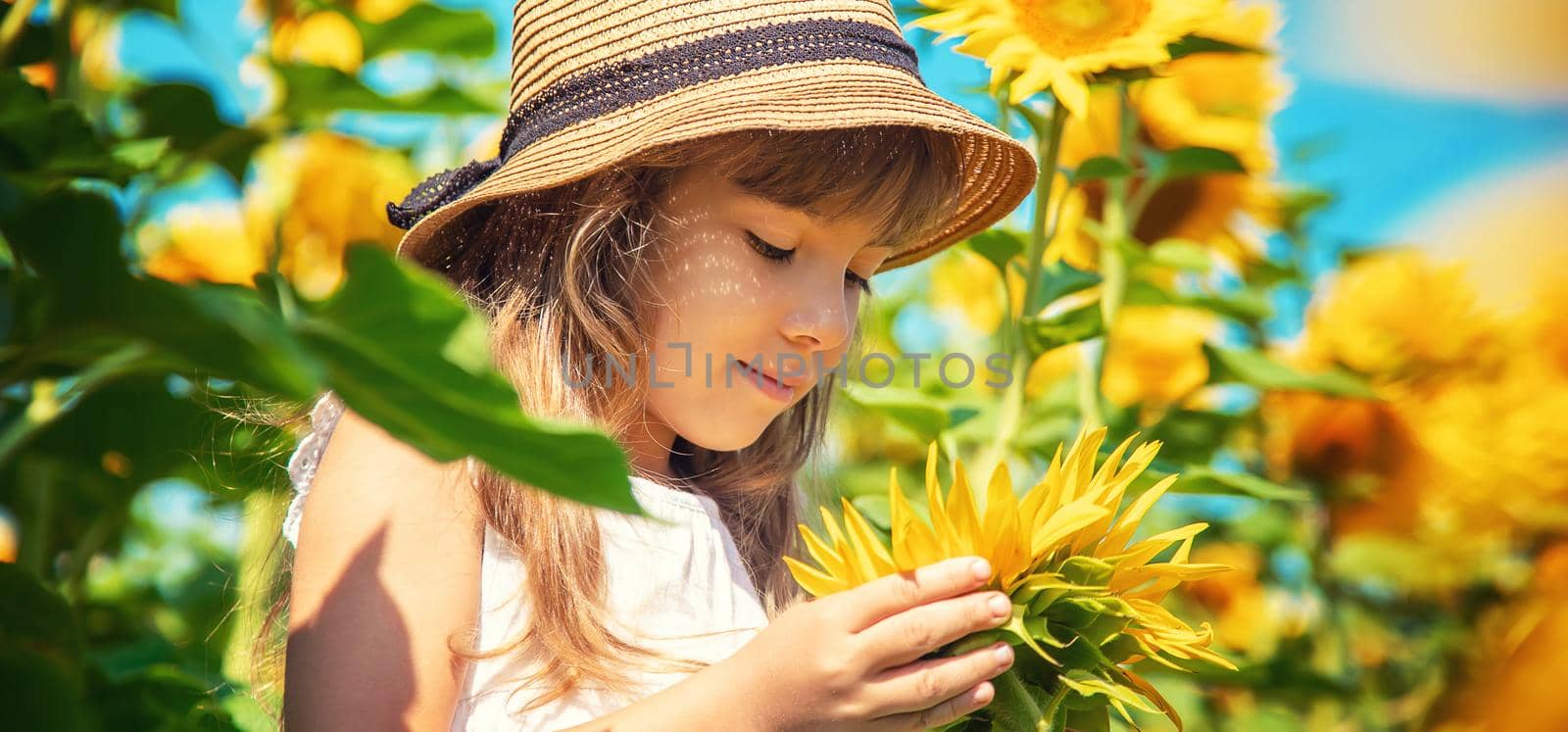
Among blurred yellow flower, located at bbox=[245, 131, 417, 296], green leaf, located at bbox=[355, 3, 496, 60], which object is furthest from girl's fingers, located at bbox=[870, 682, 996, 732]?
blurred yellow flower, located at bbox=[245, 131, 417, 296]

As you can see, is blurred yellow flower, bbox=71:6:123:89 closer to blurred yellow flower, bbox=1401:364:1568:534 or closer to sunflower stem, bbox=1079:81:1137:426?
sunflower stem, bbox=1079:81:1137:426

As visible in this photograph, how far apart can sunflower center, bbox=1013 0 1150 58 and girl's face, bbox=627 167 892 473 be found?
181 millimetres

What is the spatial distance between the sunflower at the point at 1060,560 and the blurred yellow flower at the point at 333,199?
0.87 meters

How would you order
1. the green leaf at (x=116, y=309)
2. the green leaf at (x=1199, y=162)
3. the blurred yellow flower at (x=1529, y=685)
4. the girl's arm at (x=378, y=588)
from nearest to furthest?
the blurred yellow flower at (x=1529, y=685) → the green leaf at (x=116, y=309) → the girl's arm at (x=378, y=588) → the green leaf at (x=1199, y=162)

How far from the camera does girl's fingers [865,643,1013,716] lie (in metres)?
0.59

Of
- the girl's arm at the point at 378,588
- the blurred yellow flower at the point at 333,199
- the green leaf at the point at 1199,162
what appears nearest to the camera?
the girl's arm at the point at 378,588

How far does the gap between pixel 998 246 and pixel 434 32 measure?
482mm

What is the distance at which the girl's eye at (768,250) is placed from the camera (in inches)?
32.7

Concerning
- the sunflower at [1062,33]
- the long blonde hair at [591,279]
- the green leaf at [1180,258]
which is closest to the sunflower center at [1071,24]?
the sunflower at [1062,33]

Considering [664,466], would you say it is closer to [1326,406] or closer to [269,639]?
[269,639]

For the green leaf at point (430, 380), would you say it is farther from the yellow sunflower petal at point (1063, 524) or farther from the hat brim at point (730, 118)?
the hat brim at point (730, 118)

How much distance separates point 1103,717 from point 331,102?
69 centimetres

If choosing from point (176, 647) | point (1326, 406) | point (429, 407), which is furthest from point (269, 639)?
point (1326, 406)

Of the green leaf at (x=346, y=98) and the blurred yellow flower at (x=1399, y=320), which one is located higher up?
the green leaf at (x=346, y=98)
